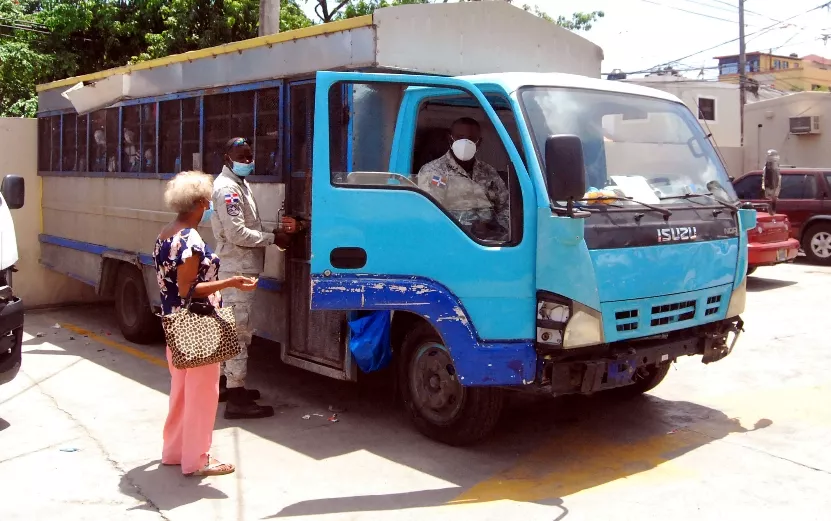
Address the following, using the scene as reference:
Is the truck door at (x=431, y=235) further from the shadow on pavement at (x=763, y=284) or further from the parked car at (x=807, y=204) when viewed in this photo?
the parked car at (x=807, y=204)

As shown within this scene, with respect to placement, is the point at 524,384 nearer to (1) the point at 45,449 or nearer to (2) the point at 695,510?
(2) the point at 695,510

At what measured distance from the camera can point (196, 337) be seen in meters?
4.68

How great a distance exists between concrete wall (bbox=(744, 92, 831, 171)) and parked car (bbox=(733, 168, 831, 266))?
11.1 meters

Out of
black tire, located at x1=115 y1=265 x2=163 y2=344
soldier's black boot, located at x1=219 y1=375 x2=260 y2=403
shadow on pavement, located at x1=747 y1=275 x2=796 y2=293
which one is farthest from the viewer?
shadow on pavement, located at x1=747 y1=275 x2=796 y2=293

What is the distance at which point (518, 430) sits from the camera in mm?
5887

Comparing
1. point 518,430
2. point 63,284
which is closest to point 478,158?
point 518,430

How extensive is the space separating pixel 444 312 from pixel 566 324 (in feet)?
2.41

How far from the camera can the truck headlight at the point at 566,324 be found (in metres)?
4.75

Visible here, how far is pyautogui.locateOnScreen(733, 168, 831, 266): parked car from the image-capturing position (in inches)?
600

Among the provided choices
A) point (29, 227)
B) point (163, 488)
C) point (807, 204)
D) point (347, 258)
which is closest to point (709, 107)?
point (807, 204)

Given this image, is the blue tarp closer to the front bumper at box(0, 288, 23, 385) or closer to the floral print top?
the floral print top

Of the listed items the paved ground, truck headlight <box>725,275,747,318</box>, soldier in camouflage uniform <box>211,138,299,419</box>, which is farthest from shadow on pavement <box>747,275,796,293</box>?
soldier in camouflage uniform <box>211,138,299,419</box>

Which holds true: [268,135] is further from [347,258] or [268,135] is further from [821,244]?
[821,244]

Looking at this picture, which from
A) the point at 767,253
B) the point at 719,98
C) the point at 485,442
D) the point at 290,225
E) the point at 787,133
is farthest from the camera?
the point at 719,98
